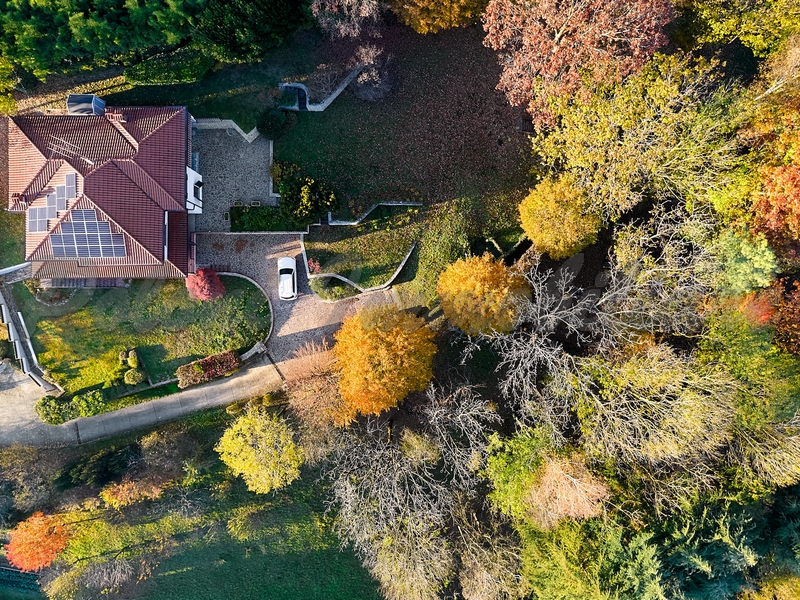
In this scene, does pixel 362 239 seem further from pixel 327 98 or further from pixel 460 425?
pixel 460 425

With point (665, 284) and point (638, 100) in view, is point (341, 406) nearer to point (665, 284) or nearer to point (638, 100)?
point (665, 284)

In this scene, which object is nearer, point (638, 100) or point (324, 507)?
point (638, 100)

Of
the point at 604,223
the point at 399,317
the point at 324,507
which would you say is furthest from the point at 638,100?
the point at 324,507

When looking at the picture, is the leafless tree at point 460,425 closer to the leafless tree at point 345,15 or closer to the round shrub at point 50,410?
the leafless tree at point 345,15

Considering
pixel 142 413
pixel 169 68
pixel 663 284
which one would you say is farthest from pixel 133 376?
pixel 663 284

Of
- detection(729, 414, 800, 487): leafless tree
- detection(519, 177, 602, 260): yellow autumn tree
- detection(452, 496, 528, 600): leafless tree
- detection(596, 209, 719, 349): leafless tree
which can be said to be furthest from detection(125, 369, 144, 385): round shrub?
detection(729, 414, 800, 487): leafless tree

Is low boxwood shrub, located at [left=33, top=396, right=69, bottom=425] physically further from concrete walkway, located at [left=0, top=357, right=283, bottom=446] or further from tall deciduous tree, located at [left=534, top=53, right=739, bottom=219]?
tall deciduous tree, located at [left=534, top=53, right=739, bottom=219]

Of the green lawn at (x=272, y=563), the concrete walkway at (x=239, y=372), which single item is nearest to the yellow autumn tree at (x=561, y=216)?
the concrete walkway at (x=239, y=372)
